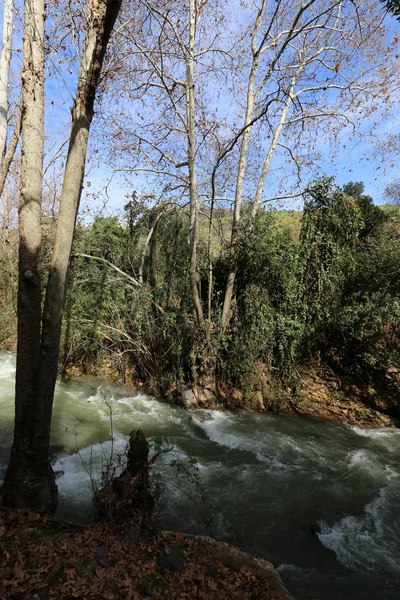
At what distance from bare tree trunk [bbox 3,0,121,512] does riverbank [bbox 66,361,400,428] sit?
5.39m

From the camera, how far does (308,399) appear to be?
9008 mm

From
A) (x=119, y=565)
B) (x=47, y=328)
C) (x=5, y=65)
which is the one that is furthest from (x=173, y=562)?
(x=5, y=65)

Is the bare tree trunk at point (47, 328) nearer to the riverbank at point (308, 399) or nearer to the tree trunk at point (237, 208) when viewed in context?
the riverbank at point (308, 399)

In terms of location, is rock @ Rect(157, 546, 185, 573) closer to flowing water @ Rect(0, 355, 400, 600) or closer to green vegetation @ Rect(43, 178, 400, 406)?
flowing water @ Rect(0, 355, 400, 600)

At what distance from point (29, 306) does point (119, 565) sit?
2.42m

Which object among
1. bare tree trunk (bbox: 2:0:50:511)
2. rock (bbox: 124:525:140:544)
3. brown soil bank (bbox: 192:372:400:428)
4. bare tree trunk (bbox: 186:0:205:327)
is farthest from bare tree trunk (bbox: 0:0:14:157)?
rock (bbox: 124:525:140:544)

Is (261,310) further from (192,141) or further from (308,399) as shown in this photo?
(192,141)

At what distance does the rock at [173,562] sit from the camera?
115 inches

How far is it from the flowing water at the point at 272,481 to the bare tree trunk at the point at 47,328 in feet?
1.94

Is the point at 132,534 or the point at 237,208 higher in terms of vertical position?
the point at 237,208

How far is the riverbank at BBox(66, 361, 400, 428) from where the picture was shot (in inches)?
339

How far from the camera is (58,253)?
369 cm

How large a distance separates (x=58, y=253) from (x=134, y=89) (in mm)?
6764

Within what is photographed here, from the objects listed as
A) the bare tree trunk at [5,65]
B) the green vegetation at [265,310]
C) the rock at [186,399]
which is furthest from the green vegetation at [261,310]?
the bare tree trunk at [5,65]
